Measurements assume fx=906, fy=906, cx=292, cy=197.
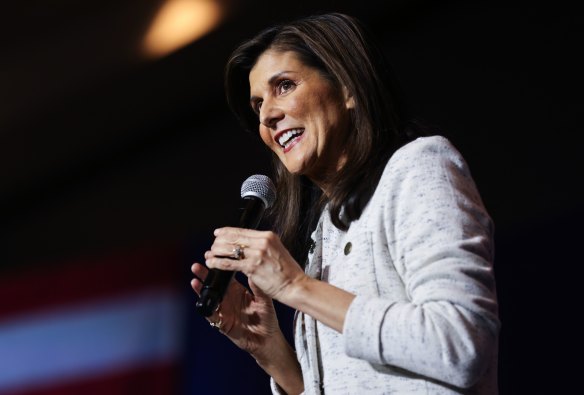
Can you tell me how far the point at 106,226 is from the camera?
3334 mm

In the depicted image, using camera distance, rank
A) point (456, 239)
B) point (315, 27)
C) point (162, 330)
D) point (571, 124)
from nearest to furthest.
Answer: point (456, 239)
point (315, 27)
point (571, 124)
point (162, 330)

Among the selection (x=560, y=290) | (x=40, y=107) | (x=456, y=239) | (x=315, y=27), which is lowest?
(x=560, y=290)

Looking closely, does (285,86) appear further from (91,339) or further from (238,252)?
(91,339)

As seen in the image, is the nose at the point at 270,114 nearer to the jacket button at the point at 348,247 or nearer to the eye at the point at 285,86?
the eye at the point at 285,86

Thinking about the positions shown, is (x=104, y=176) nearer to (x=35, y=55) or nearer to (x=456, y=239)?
(x=35, y=55)

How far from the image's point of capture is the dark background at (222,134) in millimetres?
2242

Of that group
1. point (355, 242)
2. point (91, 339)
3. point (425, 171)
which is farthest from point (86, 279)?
point (425, 171)

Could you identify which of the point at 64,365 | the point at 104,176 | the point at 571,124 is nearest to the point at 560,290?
the point at 571,124

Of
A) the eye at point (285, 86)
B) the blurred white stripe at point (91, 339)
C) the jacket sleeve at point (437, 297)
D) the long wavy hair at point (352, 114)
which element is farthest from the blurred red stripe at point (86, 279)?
the jacket sleeve at point (437, 297)

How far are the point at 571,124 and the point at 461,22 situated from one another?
0.64 metres

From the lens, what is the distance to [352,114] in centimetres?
157

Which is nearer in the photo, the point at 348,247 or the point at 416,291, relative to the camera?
the point at 416,291

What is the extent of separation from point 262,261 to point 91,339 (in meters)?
1.93

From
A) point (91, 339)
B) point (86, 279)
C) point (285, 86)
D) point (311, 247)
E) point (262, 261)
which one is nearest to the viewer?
point (262, 261)
